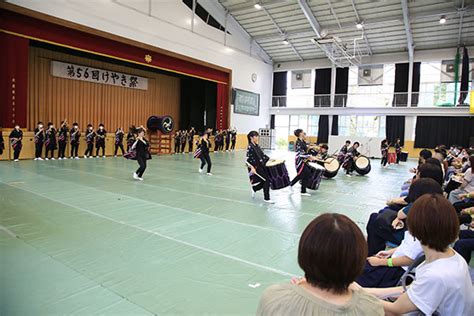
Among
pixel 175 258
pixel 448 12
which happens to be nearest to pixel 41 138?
pixel 175 258

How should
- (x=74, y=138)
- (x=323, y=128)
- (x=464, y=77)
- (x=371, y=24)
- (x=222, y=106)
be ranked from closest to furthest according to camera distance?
(x=74, y=138), (x=371, y=24), (x=464, y=77), (x=222, y=106), (x=323, y=128)

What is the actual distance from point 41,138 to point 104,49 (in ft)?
14.4

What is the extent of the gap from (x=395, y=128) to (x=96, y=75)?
1847cm

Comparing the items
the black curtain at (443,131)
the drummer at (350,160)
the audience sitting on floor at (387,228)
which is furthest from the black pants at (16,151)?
the black curtain at (443,131)

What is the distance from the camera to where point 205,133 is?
1045 cm

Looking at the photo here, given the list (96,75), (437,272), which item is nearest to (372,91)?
(96,75)

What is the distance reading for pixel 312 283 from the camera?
112cm

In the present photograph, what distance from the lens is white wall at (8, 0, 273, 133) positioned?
42.2 feet

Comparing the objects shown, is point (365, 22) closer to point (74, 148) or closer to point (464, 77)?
point (464, 77)

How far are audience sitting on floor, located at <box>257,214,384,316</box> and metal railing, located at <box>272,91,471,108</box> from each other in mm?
22958

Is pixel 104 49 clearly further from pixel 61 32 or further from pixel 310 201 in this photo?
pixel 310 201

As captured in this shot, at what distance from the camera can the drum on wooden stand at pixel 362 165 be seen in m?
11.6

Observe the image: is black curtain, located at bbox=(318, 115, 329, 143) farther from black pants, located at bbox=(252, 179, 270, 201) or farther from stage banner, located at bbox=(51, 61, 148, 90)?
black pants, located at bbox=(252, 179, 270, 201)

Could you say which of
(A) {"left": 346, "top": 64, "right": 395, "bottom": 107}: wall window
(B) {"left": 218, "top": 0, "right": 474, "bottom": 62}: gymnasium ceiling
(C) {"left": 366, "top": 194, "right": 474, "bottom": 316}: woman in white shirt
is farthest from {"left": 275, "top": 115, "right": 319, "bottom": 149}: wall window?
(C) {"left": 366, "top": 194, "right": 474, "bottom": 316}: woman in white shirt
